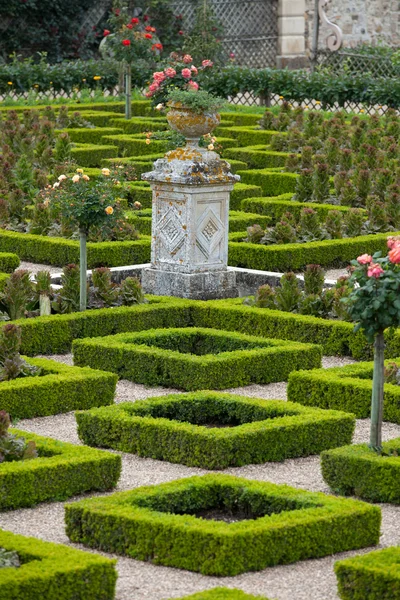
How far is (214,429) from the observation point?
10.2 metres

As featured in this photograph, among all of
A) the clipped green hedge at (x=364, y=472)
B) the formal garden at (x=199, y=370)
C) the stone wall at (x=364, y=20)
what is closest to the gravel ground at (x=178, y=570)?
the formal garden at (x=199, y=370)

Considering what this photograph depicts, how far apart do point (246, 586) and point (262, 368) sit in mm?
4591

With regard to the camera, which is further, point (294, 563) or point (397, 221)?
point (397, 221)

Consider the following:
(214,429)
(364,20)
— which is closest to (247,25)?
(364,20)

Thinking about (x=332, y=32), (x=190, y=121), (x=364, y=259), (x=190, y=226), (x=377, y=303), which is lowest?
(x=377, y=303)

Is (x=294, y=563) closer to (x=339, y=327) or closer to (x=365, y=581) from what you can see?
(x=365, y=581)

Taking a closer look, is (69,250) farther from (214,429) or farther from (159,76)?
(214,429)

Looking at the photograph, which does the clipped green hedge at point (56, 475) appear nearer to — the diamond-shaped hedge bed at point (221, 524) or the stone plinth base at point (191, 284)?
the diamond-shaped hedge bed at point (221, 524)

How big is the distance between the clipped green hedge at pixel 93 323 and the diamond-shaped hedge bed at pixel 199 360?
65 cm

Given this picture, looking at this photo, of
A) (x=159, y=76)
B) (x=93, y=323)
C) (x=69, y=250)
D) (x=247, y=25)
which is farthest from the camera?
(x=247, y=25)

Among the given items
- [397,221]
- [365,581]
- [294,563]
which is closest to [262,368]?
[294,563]

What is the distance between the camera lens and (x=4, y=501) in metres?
9.06

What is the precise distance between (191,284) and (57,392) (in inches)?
155

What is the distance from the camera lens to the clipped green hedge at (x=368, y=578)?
734cm
